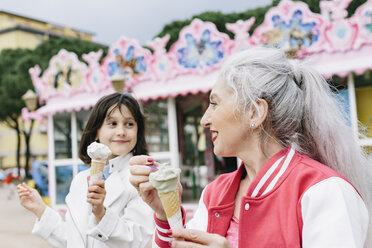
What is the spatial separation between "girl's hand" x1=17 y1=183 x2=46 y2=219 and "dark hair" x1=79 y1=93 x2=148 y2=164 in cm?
41

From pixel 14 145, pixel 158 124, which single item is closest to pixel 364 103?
pixel 158 124

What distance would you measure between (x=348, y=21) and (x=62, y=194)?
21.7ft

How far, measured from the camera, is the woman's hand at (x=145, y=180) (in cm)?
144

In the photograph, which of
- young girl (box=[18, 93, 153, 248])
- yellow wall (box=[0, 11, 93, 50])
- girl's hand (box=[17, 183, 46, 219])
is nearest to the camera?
young girl (box=[18, 93, 153, 248])

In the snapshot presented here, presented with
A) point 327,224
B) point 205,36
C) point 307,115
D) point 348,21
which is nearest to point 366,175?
point 307,115

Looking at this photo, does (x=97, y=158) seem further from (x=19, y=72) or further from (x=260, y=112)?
(x=19, y=72)

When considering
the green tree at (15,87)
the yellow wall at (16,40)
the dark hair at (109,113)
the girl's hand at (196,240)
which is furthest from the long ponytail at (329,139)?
the yellow wall at (16,40)

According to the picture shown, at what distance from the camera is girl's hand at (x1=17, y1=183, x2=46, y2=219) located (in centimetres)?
235

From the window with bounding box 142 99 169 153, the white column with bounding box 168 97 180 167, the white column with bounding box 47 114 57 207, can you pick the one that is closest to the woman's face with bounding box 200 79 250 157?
the white column with bounding box 168 97 180 167

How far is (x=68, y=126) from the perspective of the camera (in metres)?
8.90

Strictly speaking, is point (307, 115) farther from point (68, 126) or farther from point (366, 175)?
point (68, 126)

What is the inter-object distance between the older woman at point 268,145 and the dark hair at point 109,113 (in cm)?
104

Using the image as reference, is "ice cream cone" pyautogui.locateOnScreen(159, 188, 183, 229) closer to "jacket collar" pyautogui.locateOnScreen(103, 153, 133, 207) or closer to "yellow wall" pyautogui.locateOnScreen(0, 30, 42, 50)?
"jacket collar" pyautogui.locateOnScreen(103, 153, 133, 207)

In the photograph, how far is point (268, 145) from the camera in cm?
147
